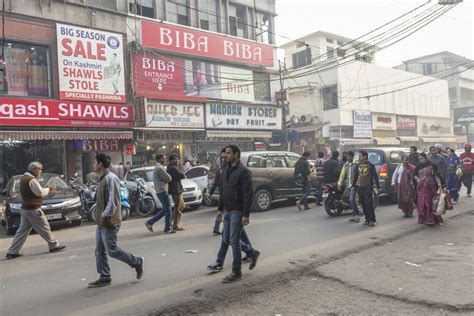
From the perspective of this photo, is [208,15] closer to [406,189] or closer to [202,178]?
[202,178]

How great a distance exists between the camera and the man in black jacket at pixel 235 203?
4.97 m

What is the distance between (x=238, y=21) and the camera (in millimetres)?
22750

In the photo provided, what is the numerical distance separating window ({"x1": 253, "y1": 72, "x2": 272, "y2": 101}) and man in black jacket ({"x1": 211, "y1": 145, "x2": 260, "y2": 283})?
708 inches

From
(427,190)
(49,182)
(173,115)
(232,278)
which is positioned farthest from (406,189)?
(173,115)

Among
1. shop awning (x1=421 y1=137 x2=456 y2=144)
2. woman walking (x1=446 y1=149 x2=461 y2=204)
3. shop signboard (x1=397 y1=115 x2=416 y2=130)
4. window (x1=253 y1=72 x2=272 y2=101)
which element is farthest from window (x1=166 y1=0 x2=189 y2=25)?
shop awning (x1=421 y1=137 x2=456 y2=144)

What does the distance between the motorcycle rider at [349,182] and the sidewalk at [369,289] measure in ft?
8.40

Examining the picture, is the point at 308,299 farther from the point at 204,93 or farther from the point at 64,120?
the point at 204,93

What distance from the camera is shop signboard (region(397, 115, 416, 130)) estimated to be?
3588 centimetres

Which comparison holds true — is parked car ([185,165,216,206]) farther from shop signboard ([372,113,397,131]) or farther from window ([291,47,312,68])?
window ([291,47,312,68])

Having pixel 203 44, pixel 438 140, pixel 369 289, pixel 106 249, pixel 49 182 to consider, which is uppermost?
pixel 203 44

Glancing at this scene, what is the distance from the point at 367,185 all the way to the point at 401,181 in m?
1.54

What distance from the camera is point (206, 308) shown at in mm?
4258

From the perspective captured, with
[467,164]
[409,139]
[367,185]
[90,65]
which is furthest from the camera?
[409,139]

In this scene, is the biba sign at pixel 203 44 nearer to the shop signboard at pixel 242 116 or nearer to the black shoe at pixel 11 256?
the shop signboard at pixel 242 116
